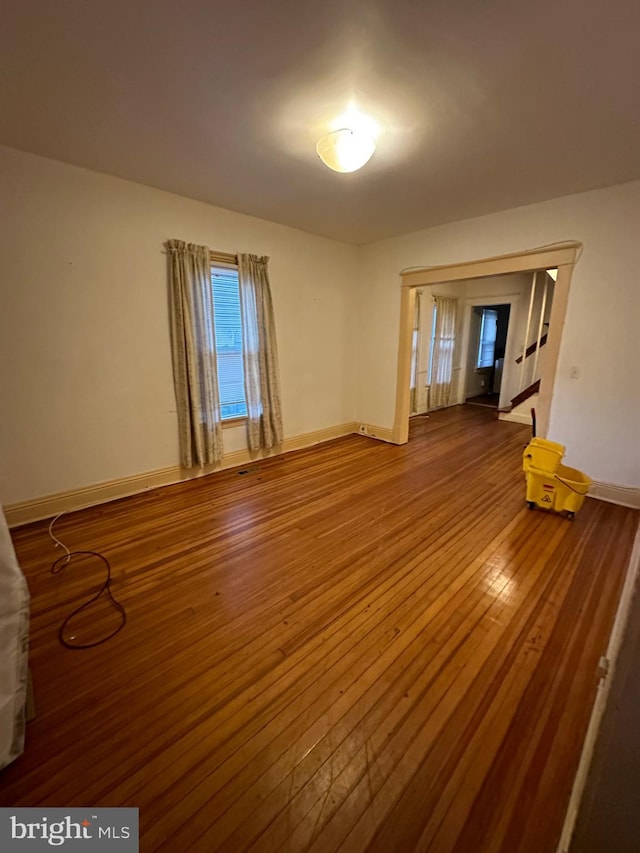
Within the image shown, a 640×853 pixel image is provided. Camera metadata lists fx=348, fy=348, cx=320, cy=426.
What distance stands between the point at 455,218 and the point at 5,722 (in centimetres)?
482

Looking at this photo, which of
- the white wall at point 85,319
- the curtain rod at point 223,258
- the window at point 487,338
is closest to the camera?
the white wall at point 85,319

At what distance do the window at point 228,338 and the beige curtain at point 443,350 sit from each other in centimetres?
436

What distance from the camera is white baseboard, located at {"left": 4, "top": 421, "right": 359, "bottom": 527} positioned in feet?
9.09

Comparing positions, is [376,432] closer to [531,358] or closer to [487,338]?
[531,358]

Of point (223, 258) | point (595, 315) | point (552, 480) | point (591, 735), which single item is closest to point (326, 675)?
point (591, 735)

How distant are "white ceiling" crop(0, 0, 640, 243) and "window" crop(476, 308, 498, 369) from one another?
5.49 metres

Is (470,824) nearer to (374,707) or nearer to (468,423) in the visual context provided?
(374,707)

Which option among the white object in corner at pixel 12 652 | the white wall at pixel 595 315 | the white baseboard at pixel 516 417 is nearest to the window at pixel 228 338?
the white wall at pixel 595 315

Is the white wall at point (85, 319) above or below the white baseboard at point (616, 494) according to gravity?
above

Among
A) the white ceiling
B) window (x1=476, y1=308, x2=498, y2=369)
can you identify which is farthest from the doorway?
the white ceiling

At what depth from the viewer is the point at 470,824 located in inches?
42.1

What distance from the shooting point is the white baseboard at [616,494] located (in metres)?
3.05

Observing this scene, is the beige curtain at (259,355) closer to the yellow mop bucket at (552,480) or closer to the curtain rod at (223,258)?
the curtain rod at (223,258)

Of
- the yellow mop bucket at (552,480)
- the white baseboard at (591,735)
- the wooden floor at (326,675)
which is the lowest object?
the wooden floor at (326,675)
